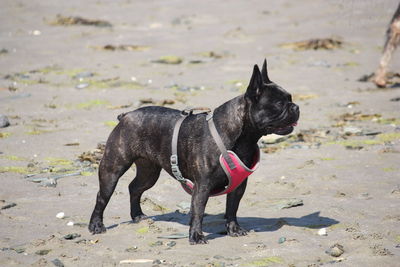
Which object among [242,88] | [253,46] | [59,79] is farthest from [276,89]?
[253,46]

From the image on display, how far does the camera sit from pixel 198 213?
8.08 m

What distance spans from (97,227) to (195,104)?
24.8 feet

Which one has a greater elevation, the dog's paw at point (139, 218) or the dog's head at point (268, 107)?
the dog's head at point (268, 107)

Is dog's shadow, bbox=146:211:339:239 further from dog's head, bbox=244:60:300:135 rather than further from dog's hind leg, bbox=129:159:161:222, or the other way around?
dog's head, bbox=244:60:300:135

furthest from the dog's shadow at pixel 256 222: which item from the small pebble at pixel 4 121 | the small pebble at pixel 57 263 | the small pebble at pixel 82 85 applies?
the small pebble at pixel 82 85

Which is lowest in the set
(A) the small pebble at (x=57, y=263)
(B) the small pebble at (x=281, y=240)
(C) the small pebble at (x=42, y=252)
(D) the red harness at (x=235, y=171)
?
(C) the small pebble at (x=42, y=252)

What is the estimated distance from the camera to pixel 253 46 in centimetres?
2245

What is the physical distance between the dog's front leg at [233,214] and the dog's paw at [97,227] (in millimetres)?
1539

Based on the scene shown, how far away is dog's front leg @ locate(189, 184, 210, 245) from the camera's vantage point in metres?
8.04

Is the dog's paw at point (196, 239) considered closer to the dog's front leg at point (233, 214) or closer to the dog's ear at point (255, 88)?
the dog's front leg at point (233, 214)

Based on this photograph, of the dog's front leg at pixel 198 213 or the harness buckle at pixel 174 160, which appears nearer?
the dog's front leg at pixel 198 213

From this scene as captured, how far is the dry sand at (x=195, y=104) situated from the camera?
318 inches

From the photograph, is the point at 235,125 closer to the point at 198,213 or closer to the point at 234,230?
Result: the point at 198,213

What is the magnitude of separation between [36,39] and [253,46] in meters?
6.95
